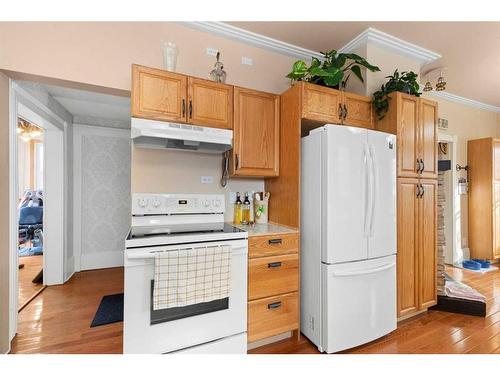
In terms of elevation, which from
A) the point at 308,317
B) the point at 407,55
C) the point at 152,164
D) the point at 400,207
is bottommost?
the point at 308,317

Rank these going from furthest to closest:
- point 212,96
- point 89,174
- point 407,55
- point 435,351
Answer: point 89,174, point 407,55, point 212,96, point 435,351

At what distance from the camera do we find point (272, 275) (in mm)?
1842

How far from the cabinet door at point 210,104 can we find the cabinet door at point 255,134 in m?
0.07

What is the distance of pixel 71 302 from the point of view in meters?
2.67

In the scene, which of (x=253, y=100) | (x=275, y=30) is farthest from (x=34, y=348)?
(x=275, y=30)

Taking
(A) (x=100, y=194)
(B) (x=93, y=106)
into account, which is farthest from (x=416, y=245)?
(A) (x=100, y=194)

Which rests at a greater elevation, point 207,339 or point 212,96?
point 212,96

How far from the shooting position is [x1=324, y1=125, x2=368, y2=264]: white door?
1781mm

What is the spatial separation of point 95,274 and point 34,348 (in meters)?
1.80

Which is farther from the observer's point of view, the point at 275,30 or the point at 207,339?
the point at 275,30

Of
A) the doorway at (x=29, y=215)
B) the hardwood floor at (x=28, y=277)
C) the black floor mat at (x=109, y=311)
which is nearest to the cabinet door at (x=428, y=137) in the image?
the black floor mat at (x=109, y=311)

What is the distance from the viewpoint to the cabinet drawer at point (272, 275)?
178 centimetres

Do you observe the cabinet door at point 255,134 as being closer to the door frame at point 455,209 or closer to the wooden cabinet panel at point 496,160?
the door frame at point 455,209

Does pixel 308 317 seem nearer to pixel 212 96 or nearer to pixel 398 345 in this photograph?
pixel 398 345
